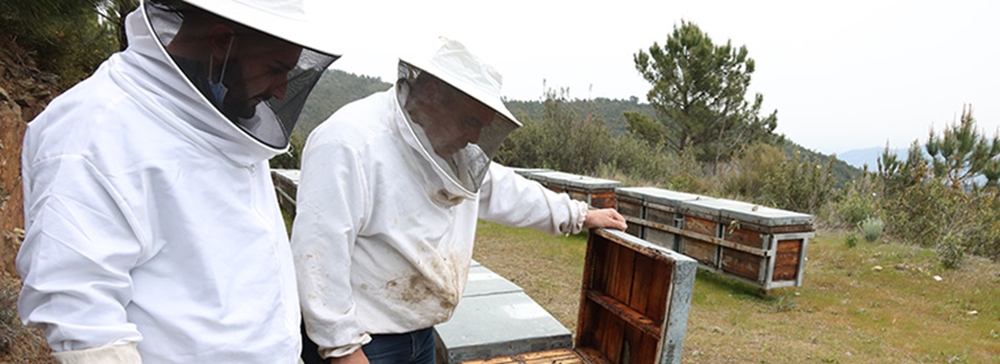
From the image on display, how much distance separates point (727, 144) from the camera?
68.7 feet

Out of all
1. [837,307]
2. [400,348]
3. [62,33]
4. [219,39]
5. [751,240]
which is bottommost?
[837,307]

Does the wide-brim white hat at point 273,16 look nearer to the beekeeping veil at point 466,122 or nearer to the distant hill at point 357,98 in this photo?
the beekeeping veil at point 466,122

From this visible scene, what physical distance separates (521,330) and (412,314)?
100 centimetres

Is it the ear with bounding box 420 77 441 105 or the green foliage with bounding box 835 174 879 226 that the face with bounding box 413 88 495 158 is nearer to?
the ear with bounding box 420 77 441 105

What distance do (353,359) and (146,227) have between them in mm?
850

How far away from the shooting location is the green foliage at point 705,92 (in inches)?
846

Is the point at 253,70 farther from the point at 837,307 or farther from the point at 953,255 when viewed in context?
the point at 953,255

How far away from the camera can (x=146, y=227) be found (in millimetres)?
989

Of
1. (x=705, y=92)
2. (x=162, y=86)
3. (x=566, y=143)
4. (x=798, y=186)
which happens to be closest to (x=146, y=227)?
(x=162, y=86)

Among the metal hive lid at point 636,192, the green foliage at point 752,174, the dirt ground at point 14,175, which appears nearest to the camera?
the dirt ground at point 14,175

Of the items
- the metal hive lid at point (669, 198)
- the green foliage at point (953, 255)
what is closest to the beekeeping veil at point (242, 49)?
the metal hive lid at point (669, 198)

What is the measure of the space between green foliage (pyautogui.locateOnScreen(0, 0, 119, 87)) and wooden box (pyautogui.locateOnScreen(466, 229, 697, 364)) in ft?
11.7

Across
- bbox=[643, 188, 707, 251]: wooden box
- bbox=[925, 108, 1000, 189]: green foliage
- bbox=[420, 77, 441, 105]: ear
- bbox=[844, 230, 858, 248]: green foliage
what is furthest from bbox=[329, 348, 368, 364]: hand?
bbox=[925, 108, 1000, 189]: green foliage

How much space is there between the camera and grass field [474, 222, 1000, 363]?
440 cm
